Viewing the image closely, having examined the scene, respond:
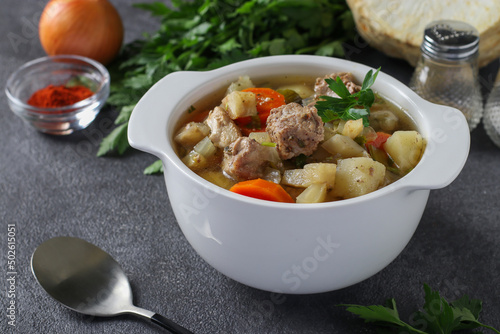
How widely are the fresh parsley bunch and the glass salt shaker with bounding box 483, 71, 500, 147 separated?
842 millimetres

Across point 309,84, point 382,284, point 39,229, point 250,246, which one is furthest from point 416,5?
point 39,229

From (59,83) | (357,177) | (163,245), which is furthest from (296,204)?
(59,83)

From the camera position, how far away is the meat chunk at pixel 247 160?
195 centimetres

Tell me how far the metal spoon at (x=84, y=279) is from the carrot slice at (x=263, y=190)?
0.53 meters

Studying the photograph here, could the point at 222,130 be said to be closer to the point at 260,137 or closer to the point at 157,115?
the point at 260,137

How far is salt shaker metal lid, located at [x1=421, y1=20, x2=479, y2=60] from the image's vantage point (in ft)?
9.09

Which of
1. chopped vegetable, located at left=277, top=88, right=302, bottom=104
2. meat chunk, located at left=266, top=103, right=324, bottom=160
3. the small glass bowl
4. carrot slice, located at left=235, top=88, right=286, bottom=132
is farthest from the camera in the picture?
the small glass bowl

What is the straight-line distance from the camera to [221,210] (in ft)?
5.88

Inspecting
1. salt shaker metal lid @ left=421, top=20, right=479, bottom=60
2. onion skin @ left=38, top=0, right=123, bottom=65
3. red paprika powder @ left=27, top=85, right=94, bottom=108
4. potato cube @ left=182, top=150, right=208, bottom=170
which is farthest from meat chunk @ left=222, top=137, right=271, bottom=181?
onion skin @ left=38, top=0, right=123, bottom=65

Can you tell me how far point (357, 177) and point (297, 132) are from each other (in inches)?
10.2

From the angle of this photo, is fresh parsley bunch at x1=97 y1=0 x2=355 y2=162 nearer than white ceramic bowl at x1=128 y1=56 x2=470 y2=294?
No

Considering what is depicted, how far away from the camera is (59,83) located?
3.42m

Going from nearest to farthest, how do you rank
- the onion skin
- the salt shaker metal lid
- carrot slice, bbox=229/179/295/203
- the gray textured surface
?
1. carrot slice, bbox=229/179/295/203
2. the gray textured surface
3. the salt shaker metal lid
4. the onion skin

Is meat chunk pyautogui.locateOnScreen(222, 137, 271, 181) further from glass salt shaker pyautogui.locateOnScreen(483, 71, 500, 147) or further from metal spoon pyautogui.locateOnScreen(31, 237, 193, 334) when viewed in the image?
glass salt shaker pyautogui.locateOnScreen(483, 71, 500, 147)
